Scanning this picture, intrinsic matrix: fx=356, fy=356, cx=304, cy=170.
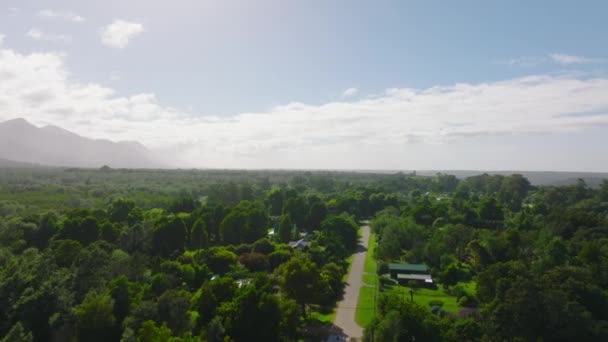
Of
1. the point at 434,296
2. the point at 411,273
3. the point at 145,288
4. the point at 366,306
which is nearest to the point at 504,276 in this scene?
the point at 434,296

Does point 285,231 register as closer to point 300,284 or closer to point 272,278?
point 272,278

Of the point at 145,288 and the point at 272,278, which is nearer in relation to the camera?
the point at 145,288

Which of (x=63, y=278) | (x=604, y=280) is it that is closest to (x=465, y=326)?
(x=604, y=280)

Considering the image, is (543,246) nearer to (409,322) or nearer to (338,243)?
(338,243)

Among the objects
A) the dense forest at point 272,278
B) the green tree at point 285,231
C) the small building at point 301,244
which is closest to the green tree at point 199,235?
the dense forest at point 272,278

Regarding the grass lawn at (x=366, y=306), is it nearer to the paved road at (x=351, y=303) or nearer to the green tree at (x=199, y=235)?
A: the paved road at (x=351, y=303)
